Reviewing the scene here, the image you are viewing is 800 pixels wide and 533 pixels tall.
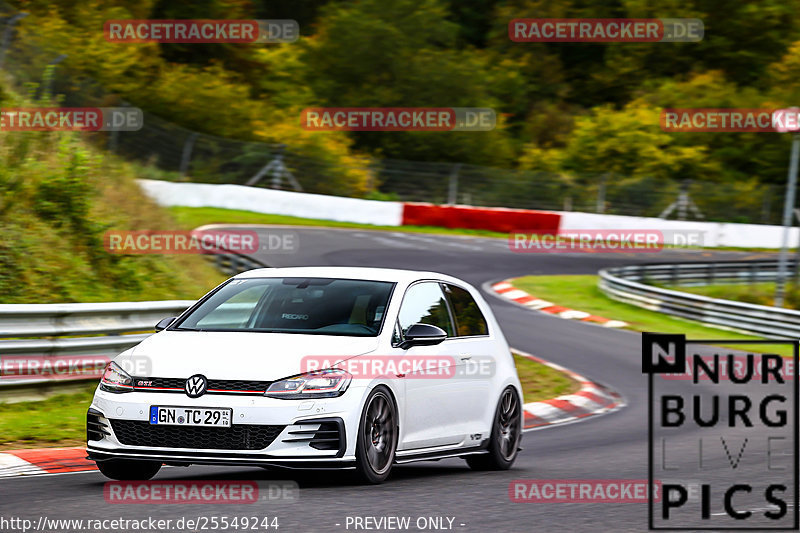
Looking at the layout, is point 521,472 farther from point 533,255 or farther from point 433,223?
point 433,223

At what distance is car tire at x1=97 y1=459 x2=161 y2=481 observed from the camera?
7680mm

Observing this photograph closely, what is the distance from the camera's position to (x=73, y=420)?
10562mm

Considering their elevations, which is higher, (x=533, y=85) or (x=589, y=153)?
(x=533, y=85)

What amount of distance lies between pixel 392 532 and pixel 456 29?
54361 millimetres

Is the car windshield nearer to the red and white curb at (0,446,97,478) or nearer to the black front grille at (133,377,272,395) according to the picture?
the black front grille at (133,377,272,395)


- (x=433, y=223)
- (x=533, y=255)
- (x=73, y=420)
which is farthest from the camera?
(x=433, y=223)

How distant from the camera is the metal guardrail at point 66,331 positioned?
35.8 feet

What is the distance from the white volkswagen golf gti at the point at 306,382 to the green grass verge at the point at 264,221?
22.8 m

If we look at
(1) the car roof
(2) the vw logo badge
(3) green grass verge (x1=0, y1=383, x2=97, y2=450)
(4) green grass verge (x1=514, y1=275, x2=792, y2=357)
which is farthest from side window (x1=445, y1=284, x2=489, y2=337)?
(4) green grass verge (x1=514, y1=275, x2=792, y2=357)

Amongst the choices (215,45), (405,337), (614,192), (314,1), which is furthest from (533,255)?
(314,1)

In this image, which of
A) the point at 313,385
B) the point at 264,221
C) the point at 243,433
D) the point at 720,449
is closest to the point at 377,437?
the point at 313,385

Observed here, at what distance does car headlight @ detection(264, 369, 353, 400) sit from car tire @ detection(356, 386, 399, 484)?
22 cm

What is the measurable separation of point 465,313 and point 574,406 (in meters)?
5.53

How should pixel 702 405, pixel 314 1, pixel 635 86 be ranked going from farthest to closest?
pixel 314 1, pixel 635 86, pixel 702 405
